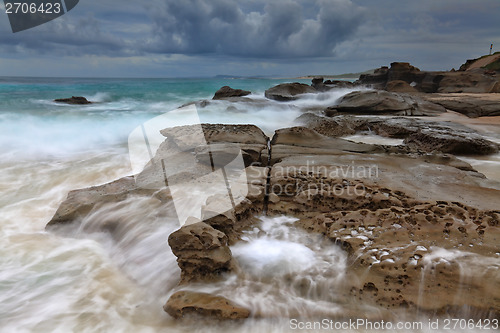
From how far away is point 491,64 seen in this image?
1120 inches

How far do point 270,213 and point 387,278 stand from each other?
1.20m

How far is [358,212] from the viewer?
8.84 feet

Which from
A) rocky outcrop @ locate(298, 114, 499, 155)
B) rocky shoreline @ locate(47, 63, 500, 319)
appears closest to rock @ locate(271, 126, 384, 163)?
rocky shoreline @ locate(47, 63, 500, 319)

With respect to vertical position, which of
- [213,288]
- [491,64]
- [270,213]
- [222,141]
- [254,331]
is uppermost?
[491,64]

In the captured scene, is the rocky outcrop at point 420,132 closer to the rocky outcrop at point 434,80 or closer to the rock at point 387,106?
the rock at point 387,106

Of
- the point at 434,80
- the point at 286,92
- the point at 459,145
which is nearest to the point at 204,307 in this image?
the point at 459,145

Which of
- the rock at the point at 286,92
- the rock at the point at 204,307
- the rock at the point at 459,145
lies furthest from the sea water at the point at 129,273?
the rock at the point at 286,92

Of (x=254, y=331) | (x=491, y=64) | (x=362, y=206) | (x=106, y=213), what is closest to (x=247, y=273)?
(x=254, y=331)

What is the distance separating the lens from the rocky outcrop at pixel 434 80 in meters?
19.9

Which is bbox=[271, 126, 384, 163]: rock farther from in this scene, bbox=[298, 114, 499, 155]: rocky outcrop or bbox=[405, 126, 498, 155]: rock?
bbox=[405, 126, 498, 155]: rock

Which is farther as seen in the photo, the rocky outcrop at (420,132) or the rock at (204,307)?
the rocky outcrop at (420,132)

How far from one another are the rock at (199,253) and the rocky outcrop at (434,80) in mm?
21095

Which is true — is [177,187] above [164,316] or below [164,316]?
above

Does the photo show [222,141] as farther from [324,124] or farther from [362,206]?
[324,124]
